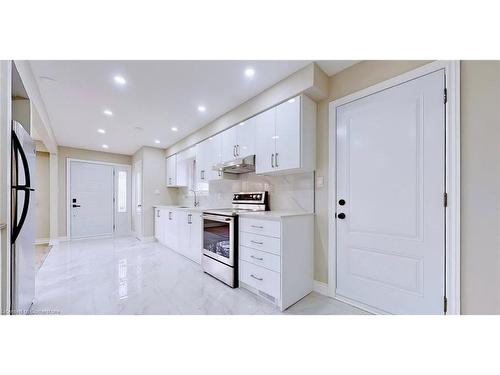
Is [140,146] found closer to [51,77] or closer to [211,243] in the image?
[51,77]

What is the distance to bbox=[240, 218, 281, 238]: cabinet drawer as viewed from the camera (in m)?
1.90

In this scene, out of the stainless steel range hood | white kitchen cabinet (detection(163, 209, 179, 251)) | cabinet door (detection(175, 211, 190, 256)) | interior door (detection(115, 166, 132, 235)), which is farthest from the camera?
interior door (detection(115, 166, 132, 235))

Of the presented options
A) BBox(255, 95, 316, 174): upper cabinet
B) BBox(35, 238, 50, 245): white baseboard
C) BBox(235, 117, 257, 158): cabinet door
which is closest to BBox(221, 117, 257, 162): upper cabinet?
BBox(235, 117, 257, 158): cabinet door

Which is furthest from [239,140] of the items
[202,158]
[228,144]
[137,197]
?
[137,197]

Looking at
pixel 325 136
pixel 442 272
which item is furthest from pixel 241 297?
pixel 325 136

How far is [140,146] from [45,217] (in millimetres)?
2818

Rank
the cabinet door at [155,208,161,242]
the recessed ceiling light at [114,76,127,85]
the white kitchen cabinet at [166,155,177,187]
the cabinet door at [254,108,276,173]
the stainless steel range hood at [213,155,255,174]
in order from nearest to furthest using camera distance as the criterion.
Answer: the recessed ceiling light at [114,76,127,85]
the cabinet door at [254,108,276,173]
the stainless steel range hood at [213,155,255,174]
the cabinet door at [155,208,161,242]
the white kitchen cabinet at [166,155,177,187]

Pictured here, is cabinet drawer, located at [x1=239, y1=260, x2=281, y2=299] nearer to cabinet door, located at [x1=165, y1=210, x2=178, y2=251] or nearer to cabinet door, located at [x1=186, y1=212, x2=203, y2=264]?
cabinet door, located at [x1=186, y1=212, x2=203, y2=264]

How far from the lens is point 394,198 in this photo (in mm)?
1684

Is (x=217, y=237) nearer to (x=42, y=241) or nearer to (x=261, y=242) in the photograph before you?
(x=261, y=242)

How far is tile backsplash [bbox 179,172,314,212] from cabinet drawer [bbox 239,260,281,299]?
81 cm

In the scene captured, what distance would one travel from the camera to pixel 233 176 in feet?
10.5

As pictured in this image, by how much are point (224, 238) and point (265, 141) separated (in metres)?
1.26

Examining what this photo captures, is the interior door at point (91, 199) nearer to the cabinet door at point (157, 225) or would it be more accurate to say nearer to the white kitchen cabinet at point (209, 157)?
the cabinet door at point (157, 225)
